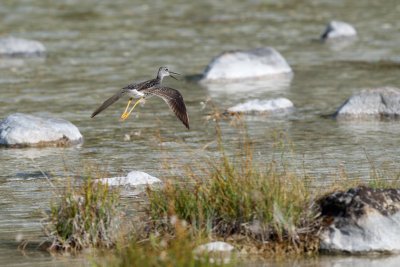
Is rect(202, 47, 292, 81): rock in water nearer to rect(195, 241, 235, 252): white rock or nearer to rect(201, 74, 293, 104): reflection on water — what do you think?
rect(201, 74, 293, 104): reflection on water

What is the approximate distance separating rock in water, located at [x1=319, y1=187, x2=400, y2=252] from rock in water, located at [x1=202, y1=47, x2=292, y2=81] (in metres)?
12.4

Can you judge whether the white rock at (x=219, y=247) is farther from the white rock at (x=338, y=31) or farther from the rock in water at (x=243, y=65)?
the white rock at (x=338, y=31)

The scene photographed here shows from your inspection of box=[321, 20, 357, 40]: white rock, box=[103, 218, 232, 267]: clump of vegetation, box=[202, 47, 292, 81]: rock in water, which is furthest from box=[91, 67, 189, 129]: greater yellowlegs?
box=[321, 20, 357, 40]: white rock

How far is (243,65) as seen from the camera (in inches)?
886

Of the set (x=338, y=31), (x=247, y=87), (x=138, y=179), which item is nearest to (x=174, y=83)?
(x=247, y=87)

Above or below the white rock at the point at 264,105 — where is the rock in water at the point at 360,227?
below

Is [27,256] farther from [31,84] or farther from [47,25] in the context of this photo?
[47,25]

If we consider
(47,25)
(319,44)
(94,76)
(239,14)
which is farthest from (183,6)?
(94,76)

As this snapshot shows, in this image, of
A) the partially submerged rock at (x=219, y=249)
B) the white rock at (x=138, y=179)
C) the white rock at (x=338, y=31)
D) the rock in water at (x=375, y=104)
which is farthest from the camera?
the white rock at (x=338, y=31)

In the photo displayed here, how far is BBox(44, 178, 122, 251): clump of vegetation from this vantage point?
1002 cm

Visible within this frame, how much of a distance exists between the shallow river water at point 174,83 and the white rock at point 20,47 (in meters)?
0.32

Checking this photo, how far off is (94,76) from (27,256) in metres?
13.5

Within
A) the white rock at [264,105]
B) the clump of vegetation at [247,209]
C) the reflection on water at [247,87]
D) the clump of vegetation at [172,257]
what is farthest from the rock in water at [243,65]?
the clump of vegetation at [172,257]

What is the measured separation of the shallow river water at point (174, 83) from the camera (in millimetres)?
13867
